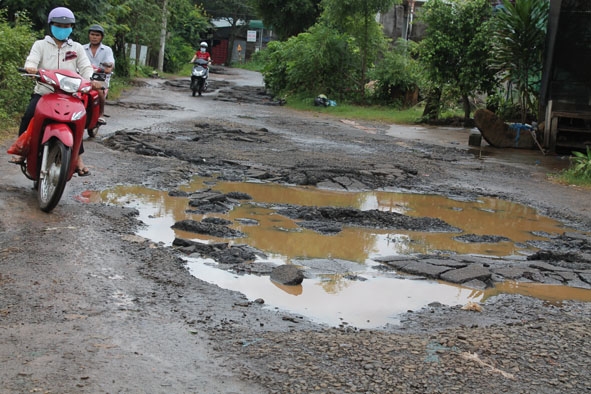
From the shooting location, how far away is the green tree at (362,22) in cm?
2327

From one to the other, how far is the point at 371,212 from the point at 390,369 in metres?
4.01

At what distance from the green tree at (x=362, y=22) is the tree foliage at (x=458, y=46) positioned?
518 cm

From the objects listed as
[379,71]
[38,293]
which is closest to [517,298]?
[38,293]

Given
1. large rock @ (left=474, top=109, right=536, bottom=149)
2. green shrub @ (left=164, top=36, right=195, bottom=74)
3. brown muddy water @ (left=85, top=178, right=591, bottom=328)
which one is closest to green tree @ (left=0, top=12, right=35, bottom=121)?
brown muddy water @ (left=85, top=178, right=591, bottom=328)

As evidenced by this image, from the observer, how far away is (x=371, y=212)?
24.0ft

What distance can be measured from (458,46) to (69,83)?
43.8 ft

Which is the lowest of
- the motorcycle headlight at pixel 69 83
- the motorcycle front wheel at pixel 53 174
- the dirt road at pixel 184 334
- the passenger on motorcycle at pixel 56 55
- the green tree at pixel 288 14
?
the dirt road at pixel 184 334

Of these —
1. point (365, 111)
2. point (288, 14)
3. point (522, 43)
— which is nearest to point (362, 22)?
point (365, 111)

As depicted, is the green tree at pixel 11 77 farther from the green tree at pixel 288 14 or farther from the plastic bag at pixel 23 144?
the green tree at pixel 288 14

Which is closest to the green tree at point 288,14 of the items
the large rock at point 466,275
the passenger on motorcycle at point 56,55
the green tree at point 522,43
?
the green tree at point 522,43

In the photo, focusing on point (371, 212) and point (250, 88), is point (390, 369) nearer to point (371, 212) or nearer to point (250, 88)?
point (371, 212)

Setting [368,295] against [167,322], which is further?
[368,295]

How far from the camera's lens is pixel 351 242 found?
6312mm

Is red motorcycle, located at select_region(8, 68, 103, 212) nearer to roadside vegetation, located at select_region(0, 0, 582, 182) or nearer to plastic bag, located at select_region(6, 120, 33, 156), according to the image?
plastic bag, located at select_region(6, 120, 33, 156)
